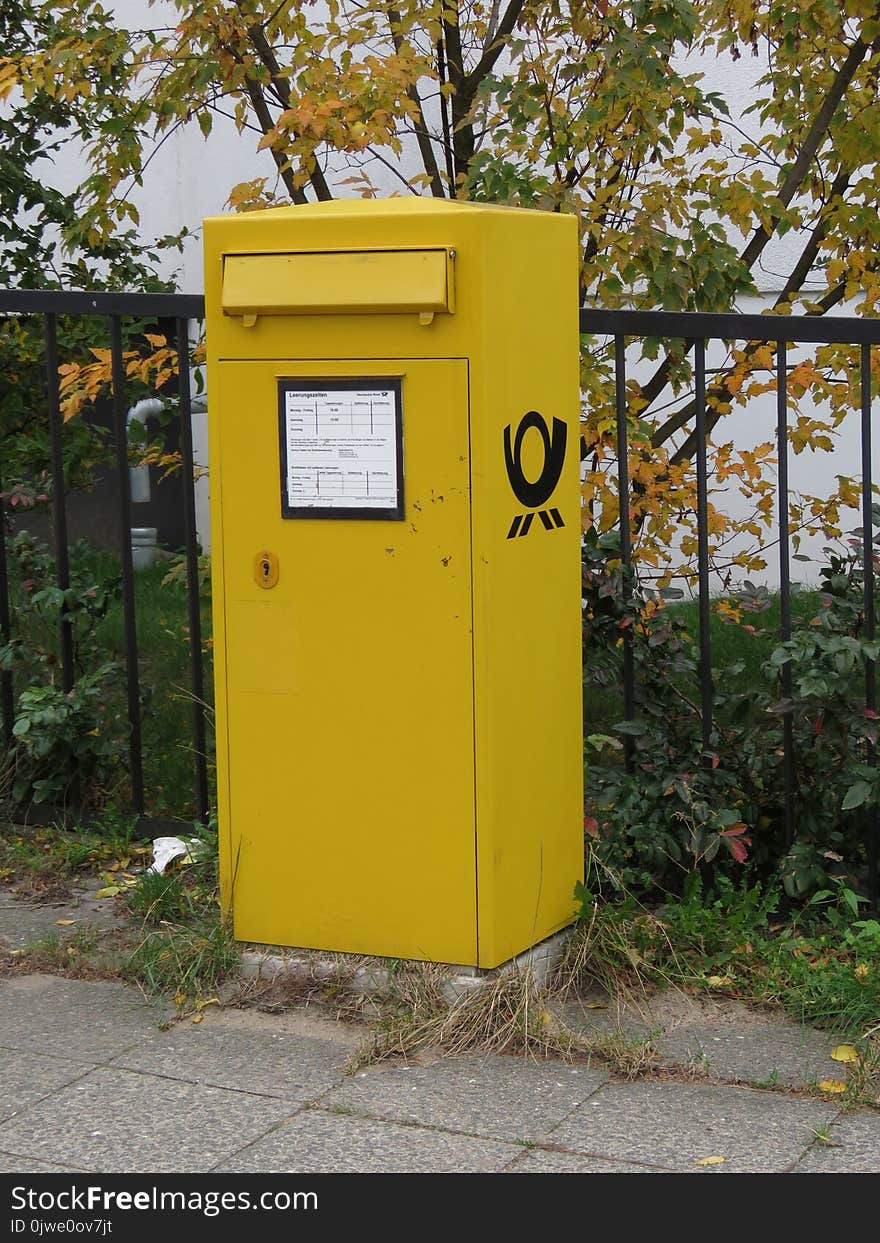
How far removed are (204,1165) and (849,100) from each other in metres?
4.84

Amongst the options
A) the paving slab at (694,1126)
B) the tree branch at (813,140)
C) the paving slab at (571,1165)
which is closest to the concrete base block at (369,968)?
the paving slab at (694,1126)

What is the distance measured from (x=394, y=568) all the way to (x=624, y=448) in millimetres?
994

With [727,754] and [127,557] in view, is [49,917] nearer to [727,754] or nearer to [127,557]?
[127,557]

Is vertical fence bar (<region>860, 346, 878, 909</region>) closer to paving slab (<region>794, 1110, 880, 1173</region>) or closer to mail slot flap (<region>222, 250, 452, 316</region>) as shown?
paving slab (<region>794, 1110, 880, 1173</region>)

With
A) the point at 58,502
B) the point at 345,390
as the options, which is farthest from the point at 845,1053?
the point at 58,502

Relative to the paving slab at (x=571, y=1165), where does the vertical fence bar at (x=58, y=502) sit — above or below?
above

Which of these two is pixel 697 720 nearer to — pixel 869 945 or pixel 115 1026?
pixel 869 945

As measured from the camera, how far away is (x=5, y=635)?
4988mm

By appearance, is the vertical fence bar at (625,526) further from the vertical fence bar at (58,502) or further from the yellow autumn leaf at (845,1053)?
the vertical fence bar at (58,502)

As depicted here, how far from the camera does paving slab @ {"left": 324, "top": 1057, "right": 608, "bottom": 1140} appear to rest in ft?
10.1

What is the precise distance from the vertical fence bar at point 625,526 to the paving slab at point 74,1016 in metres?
A: 1.42

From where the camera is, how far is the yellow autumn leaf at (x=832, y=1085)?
3.18m

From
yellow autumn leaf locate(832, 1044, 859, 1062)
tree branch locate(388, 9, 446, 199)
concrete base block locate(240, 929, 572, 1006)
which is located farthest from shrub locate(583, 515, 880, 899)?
tree branch locate(388, 9, 446, 199)

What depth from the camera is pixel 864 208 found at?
18.9 ft
